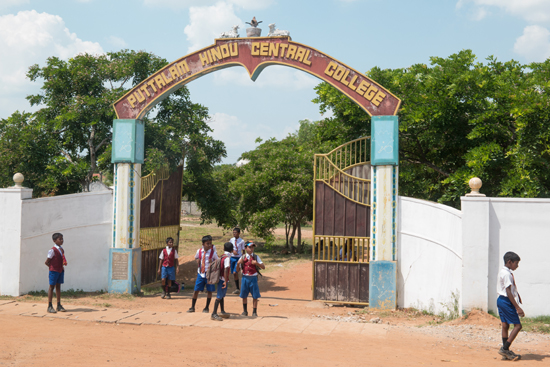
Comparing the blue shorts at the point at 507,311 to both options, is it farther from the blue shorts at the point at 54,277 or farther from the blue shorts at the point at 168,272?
the blue shorts at the point at 54,277

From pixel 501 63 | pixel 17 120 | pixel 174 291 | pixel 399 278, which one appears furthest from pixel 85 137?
pixel 501 63

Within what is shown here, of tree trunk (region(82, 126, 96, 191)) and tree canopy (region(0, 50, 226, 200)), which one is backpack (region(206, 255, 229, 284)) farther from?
tree trunk (region(82, 126, 96, 191))

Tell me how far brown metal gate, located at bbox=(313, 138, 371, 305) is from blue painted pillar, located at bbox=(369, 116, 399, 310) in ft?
1.16

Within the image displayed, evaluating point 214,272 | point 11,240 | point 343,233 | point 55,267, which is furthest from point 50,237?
point 343,233

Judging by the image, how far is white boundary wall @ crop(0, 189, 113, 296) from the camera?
9.70 m

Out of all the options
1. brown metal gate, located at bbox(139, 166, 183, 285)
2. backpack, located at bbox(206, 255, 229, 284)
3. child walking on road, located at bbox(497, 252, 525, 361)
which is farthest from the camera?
brown metal gate, located at bbox(139, 166, 183, 285)

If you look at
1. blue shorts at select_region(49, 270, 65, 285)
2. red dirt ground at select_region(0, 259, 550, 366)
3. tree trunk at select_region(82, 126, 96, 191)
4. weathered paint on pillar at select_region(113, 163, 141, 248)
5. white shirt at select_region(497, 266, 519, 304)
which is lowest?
red dirt ground at select_region(0, 259, 550, 366)

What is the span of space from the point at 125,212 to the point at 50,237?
5.22 ft

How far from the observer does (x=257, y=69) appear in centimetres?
1020

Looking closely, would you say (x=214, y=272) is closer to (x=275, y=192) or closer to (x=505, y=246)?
(x=505, y=246)

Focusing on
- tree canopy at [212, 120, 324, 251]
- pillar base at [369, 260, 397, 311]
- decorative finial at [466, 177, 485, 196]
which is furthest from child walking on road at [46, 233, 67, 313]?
tree canopy at [212, 120, 324, 251]

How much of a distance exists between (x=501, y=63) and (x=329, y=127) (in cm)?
502

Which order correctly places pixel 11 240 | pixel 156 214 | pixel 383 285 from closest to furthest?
pixel 383 285
pixel 11 240
pixel 156 214

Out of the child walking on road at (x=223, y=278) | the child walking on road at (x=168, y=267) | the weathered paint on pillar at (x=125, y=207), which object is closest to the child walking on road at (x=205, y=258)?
the child walking on road at (x=223, y=278)
